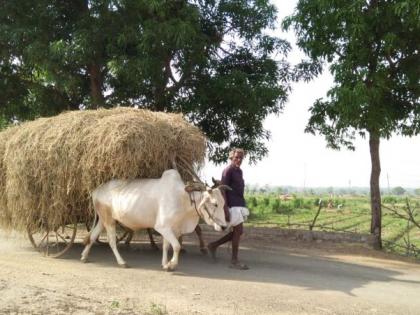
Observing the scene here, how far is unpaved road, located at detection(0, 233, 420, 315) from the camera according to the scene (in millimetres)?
5738

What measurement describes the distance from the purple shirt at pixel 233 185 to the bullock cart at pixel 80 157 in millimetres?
813

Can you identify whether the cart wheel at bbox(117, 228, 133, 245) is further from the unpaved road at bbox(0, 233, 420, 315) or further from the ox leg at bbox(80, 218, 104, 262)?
the ox leg at bbox(80, 218, 104, 262)

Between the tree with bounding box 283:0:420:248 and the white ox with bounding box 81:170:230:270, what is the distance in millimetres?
4266

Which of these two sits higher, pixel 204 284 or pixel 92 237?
pixel 92 237

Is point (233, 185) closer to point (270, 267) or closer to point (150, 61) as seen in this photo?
A: point (270, 267)

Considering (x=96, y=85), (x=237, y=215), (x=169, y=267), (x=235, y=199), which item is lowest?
(x=169, y=267)

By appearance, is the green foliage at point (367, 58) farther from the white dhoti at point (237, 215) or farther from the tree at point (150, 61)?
the white dhoti at point (237, 215)

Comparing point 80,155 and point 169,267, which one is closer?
point 169,267

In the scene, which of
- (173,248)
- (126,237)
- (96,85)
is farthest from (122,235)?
(96,85)

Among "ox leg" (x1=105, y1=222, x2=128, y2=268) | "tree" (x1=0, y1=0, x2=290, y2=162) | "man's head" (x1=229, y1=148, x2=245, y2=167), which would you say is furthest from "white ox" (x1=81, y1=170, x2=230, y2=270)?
"tree" (x1=0, y1=0, x2=290, y2=162)

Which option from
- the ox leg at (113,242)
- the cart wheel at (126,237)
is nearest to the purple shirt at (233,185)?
the ox leg at (113,242)

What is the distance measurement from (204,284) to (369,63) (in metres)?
6.87

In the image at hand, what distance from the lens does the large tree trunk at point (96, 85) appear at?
12853 millimetres

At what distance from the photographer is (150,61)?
1116 cm
